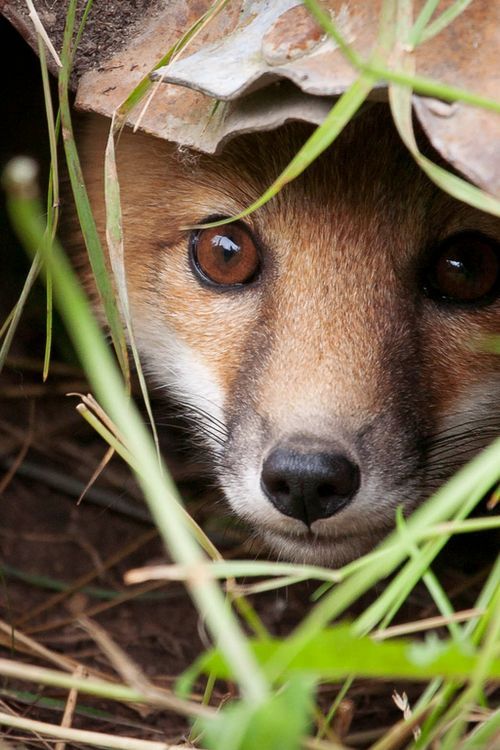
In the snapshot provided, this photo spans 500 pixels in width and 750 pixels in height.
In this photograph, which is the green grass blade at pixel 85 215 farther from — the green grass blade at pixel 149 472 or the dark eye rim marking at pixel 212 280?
the green grass blade at pixel 149 472

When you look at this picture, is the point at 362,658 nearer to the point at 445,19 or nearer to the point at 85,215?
the point at 445,19

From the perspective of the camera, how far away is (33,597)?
320 cm

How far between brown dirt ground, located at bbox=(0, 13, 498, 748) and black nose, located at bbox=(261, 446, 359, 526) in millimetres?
689

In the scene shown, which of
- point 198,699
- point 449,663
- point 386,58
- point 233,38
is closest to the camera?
point 449,663

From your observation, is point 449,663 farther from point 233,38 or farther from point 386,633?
point 233,38

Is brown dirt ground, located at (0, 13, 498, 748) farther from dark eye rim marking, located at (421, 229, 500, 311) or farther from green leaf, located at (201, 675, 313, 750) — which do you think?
green leaf, located at (201, 675, 313, 750)

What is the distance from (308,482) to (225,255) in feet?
2.51

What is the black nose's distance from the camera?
206cm

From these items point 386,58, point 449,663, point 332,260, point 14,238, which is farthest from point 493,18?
point 14,238

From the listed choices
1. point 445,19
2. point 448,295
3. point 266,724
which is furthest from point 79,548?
point 266,724

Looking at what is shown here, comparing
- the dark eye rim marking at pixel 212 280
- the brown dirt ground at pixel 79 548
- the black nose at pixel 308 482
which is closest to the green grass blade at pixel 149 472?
the black nose at pixel 308 482

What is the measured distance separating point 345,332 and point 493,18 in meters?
0.77

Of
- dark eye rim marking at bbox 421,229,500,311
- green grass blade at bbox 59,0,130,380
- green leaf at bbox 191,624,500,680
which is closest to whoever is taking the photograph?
green leaf at bbox 191,624,500,680

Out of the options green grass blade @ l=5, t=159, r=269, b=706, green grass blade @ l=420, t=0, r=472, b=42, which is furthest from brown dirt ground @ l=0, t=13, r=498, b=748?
green grass blade @ l=420, t=0, r=472, b=42
